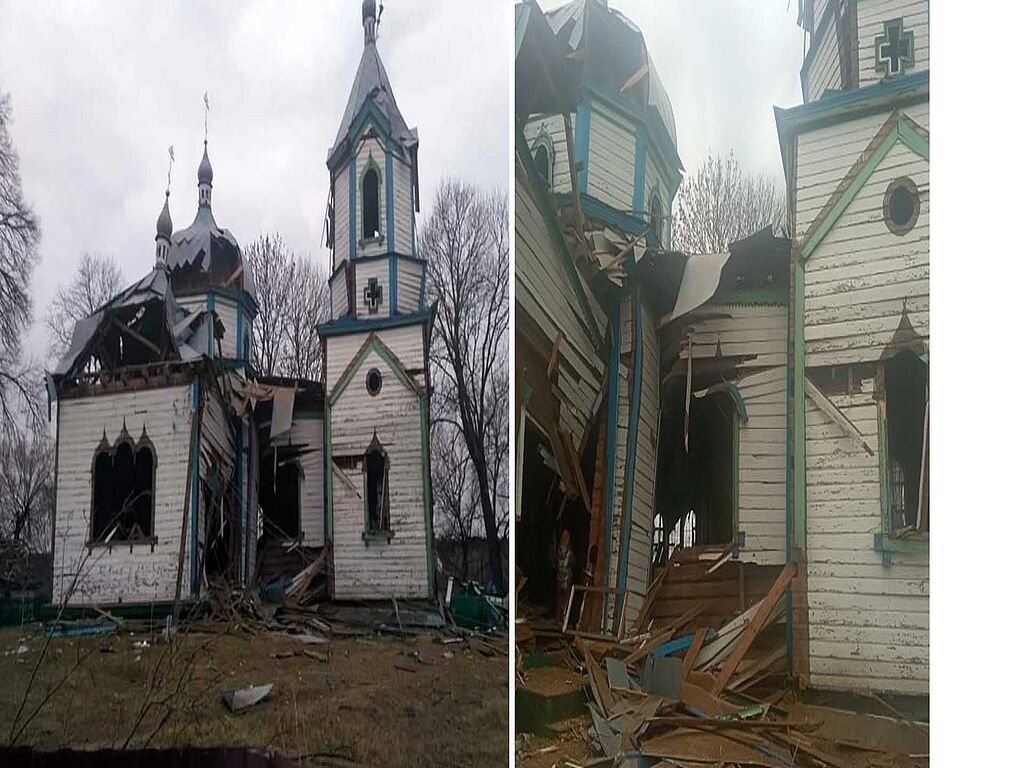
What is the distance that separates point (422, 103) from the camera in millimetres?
3885

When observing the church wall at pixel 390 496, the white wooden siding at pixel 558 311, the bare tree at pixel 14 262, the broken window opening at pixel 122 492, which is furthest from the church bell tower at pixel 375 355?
the bare tree at pixel 14 262

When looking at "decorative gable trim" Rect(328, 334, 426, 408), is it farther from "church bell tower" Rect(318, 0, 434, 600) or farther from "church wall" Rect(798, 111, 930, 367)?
"church wall" Rect(798, 111, 930, 367)

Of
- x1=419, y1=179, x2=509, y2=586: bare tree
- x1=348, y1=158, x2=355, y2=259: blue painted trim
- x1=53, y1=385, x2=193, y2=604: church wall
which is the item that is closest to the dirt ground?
x1=53, y1=385, x2=193, y2=604: church wall

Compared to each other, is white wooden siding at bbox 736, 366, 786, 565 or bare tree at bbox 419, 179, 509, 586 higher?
bare tree at bbox 419, 179, 509, 586

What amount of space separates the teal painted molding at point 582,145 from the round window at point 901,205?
1208 mm

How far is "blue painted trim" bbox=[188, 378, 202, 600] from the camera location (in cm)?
379

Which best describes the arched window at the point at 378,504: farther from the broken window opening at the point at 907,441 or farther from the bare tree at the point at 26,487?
the broken window opening at the point at 907,441

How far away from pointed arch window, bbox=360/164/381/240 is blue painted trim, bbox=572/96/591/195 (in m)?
0.88

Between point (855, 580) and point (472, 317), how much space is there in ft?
6.07

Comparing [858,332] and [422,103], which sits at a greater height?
[422,103]

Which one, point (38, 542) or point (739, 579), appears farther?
point (38, 542)
